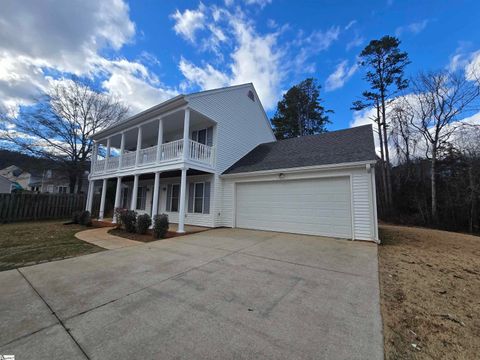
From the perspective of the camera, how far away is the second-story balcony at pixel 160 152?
9.88 m

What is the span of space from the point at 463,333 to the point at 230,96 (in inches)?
478

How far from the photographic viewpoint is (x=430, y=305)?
9.93ft

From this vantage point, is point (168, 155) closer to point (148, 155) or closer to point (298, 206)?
point (148, 155)

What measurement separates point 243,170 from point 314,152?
3.61 metres

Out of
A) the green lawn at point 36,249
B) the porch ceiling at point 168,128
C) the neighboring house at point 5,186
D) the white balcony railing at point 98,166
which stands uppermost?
the porch ceiling at point 168,128

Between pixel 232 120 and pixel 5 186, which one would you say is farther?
pixel 5 186

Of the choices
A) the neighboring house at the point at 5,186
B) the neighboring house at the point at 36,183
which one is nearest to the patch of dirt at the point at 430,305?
the neighboring house at the point at 36,183

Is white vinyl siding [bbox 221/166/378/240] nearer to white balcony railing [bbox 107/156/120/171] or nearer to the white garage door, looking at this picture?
the white garage door

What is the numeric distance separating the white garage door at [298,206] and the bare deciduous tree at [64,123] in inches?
599

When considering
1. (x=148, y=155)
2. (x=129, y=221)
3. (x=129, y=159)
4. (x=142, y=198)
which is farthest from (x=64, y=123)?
(x=129, y=221)

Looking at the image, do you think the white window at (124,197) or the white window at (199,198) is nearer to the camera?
the white window at (199,198)

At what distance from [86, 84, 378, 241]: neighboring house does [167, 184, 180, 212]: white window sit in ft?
0.20

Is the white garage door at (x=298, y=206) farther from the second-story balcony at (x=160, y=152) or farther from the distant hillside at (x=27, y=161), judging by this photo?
the distant hillside at (x=27, y=161)

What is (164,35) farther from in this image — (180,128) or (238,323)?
(238,323)
